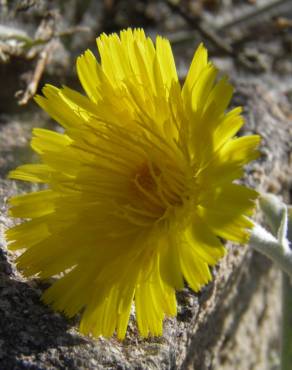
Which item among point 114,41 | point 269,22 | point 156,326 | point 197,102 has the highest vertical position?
point 269,22

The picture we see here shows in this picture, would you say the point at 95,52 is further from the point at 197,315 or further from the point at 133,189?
the point at 197,315

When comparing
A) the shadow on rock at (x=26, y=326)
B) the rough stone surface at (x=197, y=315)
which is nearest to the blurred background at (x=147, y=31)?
the rough stone surface at (x=197, y=315)

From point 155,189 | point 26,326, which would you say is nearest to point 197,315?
point 155,189

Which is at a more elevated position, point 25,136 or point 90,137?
point 25,136

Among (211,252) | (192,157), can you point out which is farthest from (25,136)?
(211,252)

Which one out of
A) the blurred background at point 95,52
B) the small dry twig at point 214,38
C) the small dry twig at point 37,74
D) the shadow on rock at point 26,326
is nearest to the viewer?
the shadow on rock at point 26,326

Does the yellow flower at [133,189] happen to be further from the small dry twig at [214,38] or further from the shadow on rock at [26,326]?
the small dry twig at [214,38]

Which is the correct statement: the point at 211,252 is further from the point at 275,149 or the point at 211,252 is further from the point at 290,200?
the point at 290,200
